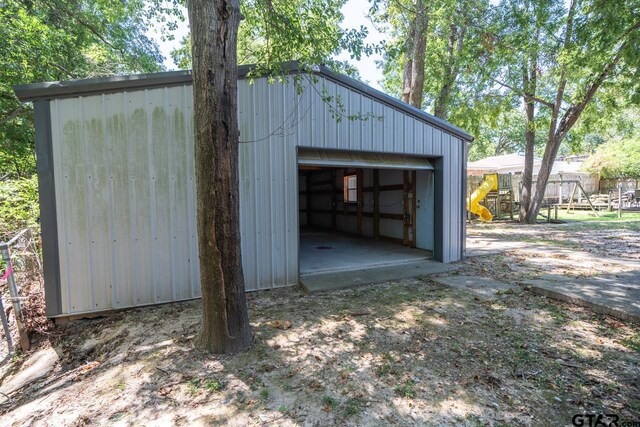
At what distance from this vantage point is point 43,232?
353 centimetres

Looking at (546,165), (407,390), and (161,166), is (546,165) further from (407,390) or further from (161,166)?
(161,166)

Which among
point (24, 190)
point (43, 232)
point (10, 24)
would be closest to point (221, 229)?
point (43, 232)

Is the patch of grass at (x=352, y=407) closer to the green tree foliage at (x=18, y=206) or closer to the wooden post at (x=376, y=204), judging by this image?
the green tree foliage at (x=18, y=206)

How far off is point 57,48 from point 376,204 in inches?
327

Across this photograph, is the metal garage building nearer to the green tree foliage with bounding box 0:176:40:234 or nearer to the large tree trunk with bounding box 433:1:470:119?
the green tree foliage with bounding box 0:176:40:234

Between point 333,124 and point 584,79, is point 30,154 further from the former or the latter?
point 584,79

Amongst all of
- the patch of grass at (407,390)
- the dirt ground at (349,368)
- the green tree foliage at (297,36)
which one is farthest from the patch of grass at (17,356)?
the green tree foliage at (297,36)

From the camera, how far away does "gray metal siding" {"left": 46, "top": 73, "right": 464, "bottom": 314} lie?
3.64 meters

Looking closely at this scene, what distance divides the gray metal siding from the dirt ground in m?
0.54

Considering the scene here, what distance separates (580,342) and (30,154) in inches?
469

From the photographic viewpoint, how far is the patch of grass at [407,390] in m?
2.17

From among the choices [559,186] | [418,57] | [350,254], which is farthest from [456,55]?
[559,186]

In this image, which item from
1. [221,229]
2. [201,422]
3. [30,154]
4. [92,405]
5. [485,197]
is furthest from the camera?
[485,197]

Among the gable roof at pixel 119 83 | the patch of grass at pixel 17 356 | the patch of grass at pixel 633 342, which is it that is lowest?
the patch of grass at pixel 17 356
